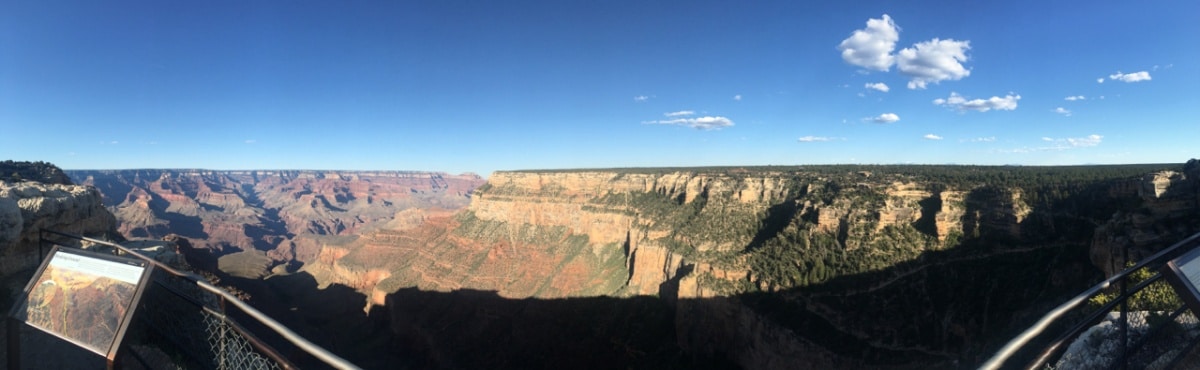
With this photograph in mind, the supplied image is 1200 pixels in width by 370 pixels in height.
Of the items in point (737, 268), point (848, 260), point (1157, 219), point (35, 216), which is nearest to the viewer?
point (35, 216)

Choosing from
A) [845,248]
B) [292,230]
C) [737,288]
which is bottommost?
[292,230]

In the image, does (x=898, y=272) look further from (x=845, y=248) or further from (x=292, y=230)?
(x=292, y=230)

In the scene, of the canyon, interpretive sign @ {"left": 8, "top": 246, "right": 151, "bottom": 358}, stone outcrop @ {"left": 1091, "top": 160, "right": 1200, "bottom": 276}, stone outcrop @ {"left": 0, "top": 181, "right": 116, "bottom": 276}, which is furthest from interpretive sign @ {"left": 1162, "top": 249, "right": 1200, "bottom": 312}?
stone outcrop @ {"left": 0, "top": 181, "right": 116, "bottom": 276}

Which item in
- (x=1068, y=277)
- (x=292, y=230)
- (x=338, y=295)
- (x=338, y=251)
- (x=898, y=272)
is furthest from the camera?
(x=292, y=230)

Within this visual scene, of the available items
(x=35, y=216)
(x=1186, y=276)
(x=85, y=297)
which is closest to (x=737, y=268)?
(x=1186, y=276)

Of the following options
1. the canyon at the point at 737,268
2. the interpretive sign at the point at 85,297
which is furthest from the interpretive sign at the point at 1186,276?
the canyon at the point at 737,268

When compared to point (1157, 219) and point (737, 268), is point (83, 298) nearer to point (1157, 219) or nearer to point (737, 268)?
point (1157, 219)

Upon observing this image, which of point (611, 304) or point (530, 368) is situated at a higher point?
point (611, 304)

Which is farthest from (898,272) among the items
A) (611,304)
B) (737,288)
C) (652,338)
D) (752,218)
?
(611,304)
